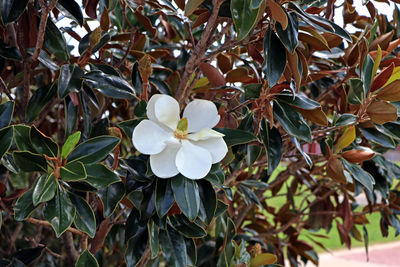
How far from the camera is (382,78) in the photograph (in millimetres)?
834

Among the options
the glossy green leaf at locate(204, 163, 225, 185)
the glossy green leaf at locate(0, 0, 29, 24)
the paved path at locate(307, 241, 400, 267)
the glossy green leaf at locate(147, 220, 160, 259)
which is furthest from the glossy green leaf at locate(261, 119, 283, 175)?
the paved path at locate(307, 241, 400, 267)

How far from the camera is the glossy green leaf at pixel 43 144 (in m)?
0.66

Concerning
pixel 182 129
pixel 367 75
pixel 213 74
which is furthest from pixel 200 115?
pixel 367 75

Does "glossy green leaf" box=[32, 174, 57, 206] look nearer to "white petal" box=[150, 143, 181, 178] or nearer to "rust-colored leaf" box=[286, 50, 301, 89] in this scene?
"white petal" box=[150, 143, 181, 178]

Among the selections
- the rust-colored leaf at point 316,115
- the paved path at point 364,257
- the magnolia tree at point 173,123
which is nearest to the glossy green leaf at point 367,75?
the magnolia tree at point 173,123

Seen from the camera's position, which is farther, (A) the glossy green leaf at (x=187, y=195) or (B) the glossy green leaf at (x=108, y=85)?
(B) the glossy green leaf at (x=108, y=85)

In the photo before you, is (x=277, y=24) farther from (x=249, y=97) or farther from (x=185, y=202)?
(x=185, y=202)

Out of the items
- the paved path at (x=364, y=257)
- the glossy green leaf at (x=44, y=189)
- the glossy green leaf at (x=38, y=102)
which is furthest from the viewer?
the paved path at (x=364, y=257)

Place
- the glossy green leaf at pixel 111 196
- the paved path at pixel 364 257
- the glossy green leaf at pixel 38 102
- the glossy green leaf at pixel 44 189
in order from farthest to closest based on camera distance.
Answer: the paved path at pixel 364 257 → the glossy green leaf at pixel 38 102 → the glossy green leaf at pixel 111 196 → the glossy green leaf at pixel 44 189

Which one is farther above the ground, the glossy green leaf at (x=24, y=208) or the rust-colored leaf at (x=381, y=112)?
the rust-colored leaf at (x=381, y=112)

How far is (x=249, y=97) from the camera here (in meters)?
0.79

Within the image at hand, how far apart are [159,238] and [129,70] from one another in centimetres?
43

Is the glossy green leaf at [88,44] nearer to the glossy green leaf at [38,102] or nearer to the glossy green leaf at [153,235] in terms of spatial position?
the glossy green leaf at [38,102]

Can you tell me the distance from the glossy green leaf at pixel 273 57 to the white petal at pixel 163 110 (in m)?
0.15
